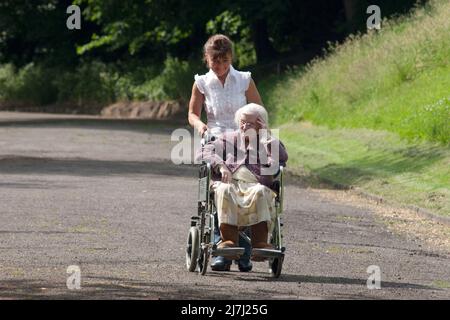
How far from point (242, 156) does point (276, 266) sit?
1.00 metres

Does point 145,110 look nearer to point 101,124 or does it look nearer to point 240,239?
point 101,124

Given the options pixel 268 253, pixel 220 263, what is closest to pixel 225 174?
pixel 268 253

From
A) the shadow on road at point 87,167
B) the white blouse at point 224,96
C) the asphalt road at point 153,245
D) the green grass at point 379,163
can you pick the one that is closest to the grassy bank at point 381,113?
the green grass at point 379,163

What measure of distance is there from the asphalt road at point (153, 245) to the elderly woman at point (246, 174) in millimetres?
459

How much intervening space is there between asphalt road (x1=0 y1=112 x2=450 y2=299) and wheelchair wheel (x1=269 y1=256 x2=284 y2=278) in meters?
0.09

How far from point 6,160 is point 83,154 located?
2.81 meters

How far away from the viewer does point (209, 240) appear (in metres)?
12.3

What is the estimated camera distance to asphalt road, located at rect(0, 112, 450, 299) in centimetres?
1128

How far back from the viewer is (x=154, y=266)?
12742 mm

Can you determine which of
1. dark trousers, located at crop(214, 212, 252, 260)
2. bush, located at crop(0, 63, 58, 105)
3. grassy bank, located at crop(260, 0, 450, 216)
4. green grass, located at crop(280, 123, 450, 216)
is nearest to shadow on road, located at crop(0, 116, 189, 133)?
grassy bank, located at crop(260, 0, 450, 216)

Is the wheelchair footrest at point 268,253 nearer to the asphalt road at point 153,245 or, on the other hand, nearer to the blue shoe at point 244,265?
the asphalt road at point 153,245

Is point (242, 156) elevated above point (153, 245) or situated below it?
above

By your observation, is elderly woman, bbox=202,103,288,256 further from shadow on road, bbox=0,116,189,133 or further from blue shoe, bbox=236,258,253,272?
shadow on road, bbox=0,116,189,133
